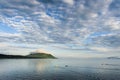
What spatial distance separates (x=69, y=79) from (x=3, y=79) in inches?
1177

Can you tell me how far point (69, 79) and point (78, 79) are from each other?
176 inches

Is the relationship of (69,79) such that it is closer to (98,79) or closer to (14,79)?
(98,79)

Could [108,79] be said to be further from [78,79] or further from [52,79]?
[52,79]

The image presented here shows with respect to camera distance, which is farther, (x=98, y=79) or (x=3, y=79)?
(x=98, y=79)

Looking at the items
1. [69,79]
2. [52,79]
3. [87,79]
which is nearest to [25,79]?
[52,79]

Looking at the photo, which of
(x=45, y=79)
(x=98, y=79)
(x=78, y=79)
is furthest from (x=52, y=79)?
(x=98, y=79)

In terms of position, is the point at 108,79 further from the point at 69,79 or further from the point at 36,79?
the point at 36,79

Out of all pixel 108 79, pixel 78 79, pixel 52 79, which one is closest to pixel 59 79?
pixel 52 79

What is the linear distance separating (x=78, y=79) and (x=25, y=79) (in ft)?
81.0

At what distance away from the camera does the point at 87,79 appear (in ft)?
293

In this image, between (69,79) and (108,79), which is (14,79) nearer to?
(69,79)

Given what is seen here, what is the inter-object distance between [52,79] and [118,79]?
102 ft

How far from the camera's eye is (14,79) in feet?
279

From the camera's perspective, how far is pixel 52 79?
88625 millimetres
